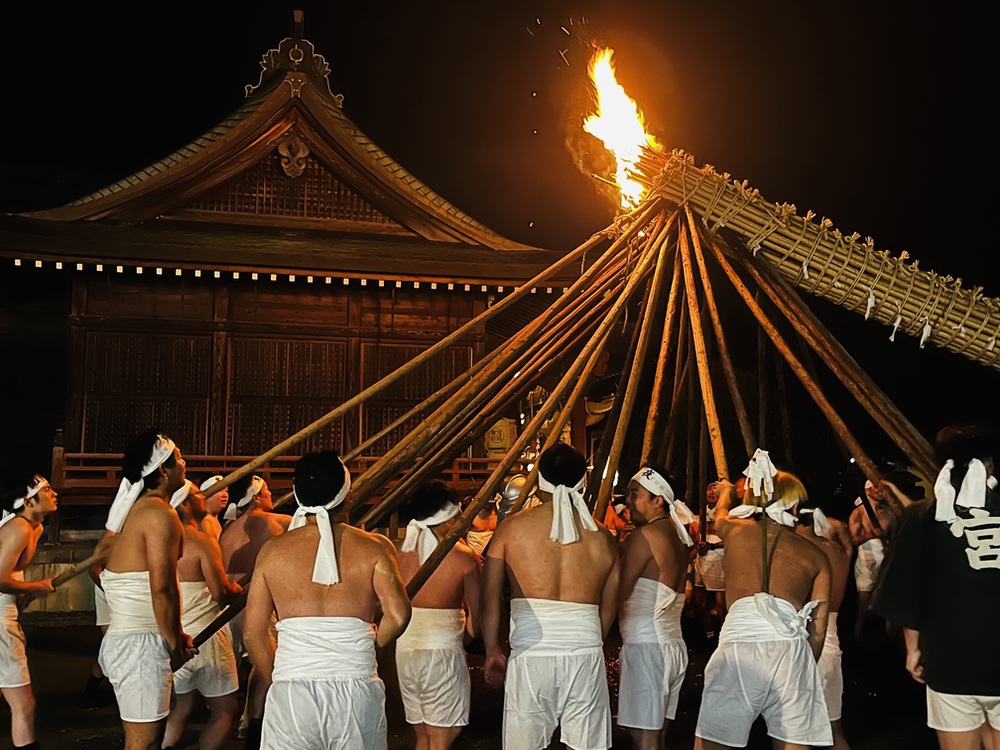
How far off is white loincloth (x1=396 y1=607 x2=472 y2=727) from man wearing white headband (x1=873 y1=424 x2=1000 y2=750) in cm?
216

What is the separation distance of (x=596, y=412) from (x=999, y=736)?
45.1 ft

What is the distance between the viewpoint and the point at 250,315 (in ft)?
44.5

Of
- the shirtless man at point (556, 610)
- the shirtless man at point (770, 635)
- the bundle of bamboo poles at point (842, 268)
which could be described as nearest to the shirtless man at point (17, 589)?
the shirtless man at point (556, 610)

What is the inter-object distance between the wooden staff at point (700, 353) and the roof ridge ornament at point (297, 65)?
8559mm

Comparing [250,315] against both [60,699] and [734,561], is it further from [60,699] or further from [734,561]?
[734,561]

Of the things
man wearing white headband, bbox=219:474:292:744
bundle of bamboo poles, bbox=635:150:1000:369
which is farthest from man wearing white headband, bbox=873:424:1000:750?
man wearing white headband, bbox=219:474:292:744

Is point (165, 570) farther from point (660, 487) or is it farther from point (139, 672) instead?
point (660, 487)

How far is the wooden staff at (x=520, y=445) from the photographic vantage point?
5.04 m

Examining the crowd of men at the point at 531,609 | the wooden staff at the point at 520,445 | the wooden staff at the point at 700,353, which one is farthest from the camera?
the wooden staff at the point at 700,353

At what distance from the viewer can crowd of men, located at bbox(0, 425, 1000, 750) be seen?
382 centimetres

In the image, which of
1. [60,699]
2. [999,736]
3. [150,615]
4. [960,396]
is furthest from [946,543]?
[960,396]

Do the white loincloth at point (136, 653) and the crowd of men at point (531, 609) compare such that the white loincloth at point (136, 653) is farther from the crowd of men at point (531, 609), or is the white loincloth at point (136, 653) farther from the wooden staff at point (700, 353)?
the wooden staff at point (700, 353)

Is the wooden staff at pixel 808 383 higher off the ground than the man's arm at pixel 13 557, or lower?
higher

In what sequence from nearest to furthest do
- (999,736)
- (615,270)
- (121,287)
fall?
(999,736)
(615,270)
(121,287)
